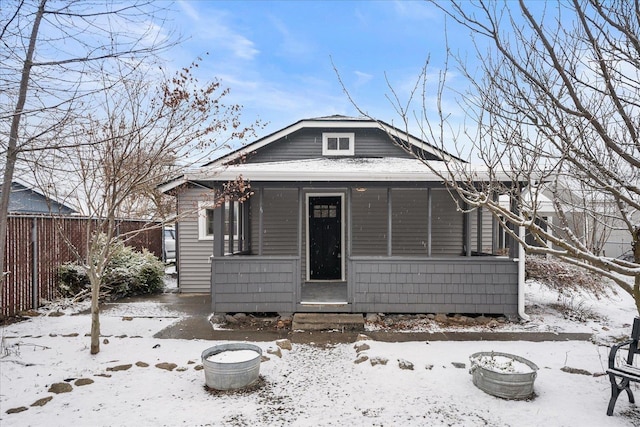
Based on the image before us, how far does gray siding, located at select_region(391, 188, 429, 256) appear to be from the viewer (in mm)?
9156

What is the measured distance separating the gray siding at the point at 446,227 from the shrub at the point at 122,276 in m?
6.98

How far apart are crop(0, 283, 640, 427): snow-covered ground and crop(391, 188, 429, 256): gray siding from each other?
146 inches

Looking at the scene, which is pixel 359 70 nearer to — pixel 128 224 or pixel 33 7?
pixel 33 7

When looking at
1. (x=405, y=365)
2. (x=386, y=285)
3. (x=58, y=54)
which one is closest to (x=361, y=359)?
(x=405, y=365)

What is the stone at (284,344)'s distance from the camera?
17.6 ft

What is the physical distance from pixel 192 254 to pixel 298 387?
6725 mm

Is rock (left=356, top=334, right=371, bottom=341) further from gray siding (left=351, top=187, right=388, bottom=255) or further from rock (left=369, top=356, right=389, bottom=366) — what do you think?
gray siding (left=351, top=187, right=388, bottom=255)

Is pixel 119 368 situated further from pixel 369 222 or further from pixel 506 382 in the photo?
pixel 369 222

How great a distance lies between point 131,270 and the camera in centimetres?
909

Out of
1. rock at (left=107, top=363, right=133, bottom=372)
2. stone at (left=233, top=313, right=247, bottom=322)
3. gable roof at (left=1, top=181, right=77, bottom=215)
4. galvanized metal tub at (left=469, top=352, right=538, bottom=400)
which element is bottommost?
stone at (left=233, top=313, right=247, bottom=322)

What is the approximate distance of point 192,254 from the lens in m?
10.0

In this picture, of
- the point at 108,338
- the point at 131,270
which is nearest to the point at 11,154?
the point at 108,338

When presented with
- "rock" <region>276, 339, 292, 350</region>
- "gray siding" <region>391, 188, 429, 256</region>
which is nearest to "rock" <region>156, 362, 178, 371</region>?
"rock" <region>276, 339, 292, 350</region>

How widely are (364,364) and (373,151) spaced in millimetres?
6537
